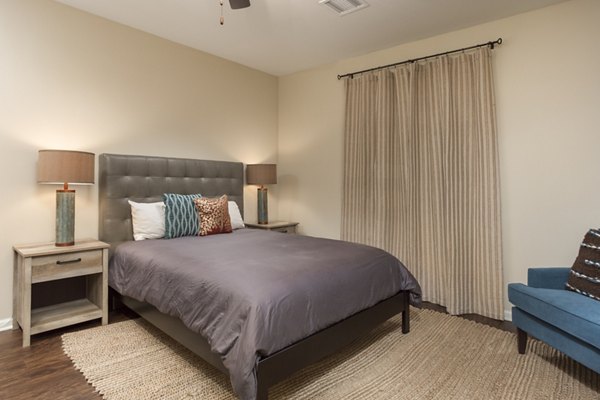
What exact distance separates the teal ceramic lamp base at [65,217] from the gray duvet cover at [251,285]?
1.26 ft

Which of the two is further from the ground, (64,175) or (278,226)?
(64,175)

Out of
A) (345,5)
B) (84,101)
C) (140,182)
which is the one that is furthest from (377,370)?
(84,101)

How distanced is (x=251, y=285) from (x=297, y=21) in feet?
8.64

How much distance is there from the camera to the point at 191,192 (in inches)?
149

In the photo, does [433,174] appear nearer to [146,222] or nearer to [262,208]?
[262,208]

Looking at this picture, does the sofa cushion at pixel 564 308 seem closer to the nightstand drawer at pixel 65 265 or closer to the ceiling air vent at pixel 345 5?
the ceiling air vent at pixel 345 5

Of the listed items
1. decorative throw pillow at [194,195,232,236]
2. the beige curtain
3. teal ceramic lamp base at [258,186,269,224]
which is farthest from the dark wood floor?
the beige curtain

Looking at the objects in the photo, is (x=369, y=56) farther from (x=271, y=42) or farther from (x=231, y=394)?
(x=231, y=394)

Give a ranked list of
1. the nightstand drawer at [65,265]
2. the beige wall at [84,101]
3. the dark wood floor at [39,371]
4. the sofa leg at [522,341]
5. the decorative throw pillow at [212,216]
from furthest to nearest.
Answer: the decorative throw pillow at [212,216], the beige wall at [84,101], the nightstand drawer at [65,265], the sofa leg at [522,341], the dark wood floor at [39,371]

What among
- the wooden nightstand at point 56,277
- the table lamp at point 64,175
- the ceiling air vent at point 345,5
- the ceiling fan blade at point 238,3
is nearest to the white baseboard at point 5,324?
the wooden nightstand at point 56,277

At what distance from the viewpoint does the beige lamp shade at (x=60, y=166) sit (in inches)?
104

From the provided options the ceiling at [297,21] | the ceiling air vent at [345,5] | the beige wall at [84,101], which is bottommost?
the beige wall at [84,101]

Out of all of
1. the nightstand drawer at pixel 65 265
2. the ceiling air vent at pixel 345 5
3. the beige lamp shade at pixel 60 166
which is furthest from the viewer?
the ceiling air vent at pixel 345 5

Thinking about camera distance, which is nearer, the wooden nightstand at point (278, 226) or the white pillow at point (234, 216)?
the white pillow at point (234, 216)
